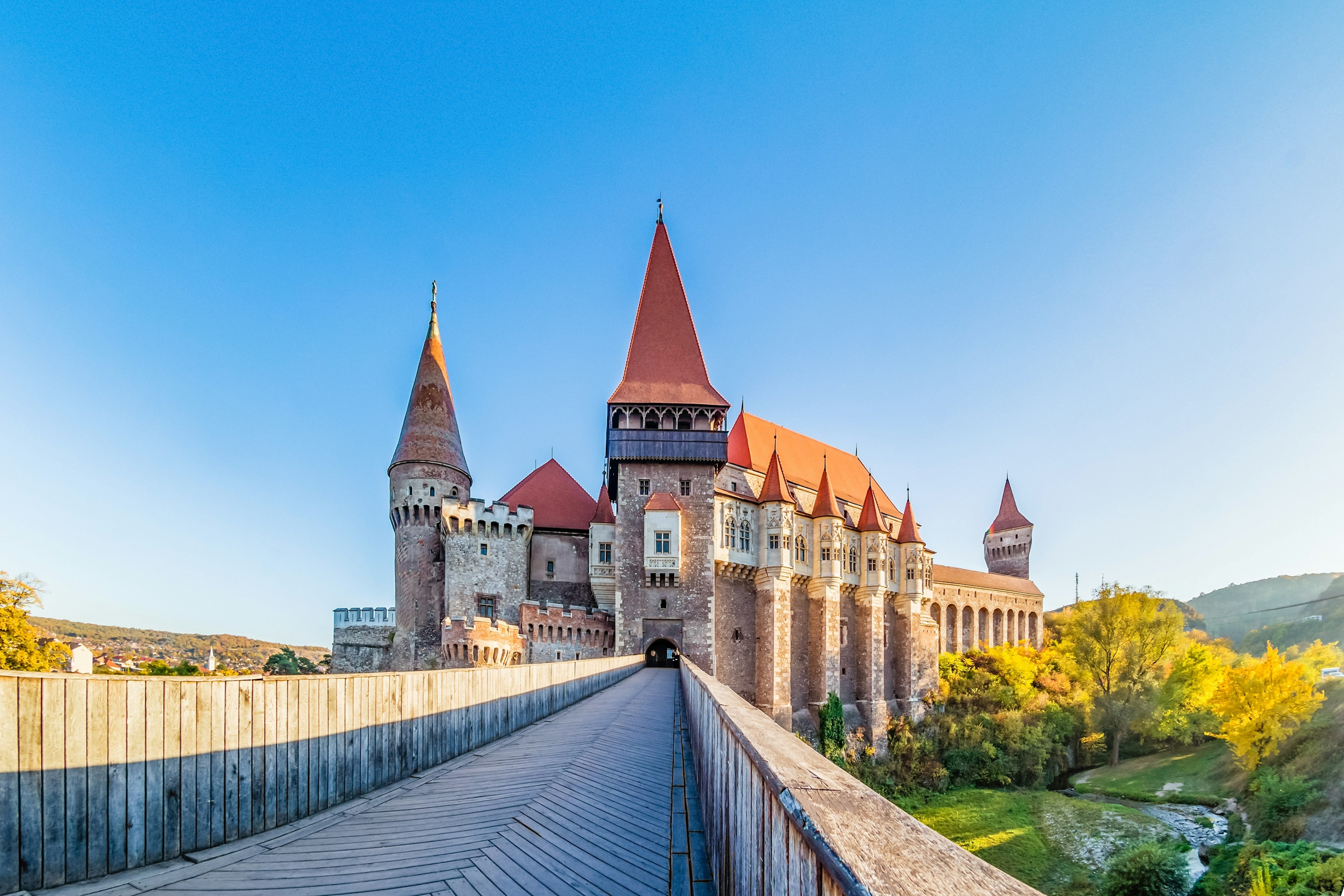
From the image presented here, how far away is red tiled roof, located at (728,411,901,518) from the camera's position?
37.6 meters

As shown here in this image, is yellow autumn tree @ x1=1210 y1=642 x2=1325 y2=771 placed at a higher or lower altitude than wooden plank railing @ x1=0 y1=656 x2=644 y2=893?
lower

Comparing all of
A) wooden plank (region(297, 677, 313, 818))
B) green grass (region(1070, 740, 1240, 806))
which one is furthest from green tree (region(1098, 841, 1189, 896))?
wooden plank (region(297, 677, 313, 818))

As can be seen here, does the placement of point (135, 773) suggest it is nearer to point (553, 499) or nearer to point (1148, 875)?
point (1148, 875)

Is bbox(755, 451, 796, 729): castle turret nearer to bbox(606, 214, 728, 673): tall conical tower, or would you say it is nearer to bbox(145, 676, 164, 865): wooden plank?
bbox(606, 214, 728, 673): tall conical tower

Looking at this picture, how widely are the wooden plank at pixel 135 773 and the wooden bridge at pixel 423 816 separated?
0.04 feet

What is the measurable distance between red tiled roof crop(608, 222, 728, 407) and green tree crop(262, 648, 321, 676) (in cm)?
2428

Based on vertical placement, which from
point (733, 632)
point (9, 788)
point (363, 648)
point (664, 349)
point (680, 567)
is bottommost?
point (363, 648)

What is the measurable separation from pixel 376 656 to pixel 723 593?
56.4ft

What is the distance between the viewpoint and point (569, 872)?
11.9 feet

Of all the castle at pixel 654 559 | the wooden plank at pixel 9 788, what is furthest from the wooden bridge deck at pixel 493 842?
the castle at pixel 654 559

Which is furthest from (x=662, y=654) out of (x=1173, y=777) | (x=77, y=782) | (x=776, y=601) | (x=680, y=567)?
(x=77, y=782)

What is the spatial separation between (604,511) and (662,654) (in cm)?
706

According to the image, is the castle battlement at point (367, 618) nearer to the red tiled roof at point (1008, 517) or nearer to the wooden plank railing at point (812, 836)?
the wooden plank railing at point (812, 836)

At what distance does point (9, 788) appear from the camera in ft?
11.9
